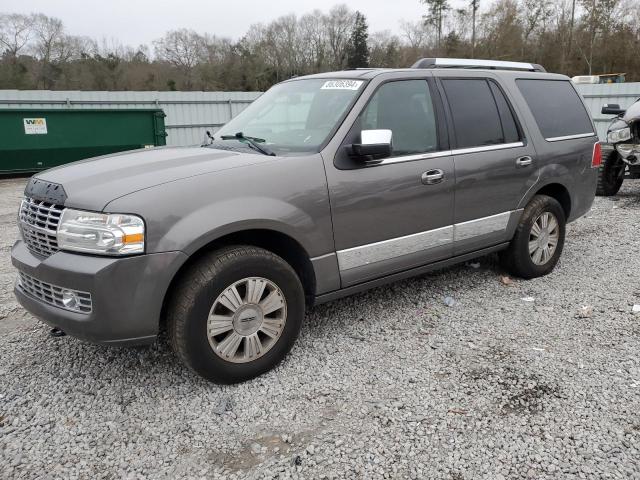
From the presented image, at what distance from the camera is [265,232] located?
10.3ft

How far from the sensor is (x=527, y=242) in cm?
464

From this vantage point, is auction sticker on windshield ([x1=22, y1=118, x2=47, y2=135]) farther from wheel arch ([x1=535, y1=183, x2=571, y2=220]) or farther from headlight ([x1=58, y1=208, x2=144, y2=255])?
wheel arch ([x1=535, y1=183, x2=571, y2=220])

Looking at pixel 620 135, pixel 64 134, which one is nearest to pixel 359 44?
pixel 64 134

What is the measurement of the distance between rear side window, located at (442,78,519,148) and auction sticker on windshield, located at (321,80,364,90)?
2.68ft

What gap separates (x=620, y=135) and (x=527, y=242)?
4.98 metres

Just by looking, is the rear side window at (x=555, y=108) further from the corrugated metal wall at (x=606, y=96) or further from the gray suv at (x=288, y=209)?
the corrugated metal wall at (x=606, y=96)

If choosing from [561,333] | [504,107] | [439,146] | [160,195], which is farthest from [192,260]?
[504,107]

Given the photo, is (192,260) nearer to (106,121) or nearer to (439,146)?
(439,146)

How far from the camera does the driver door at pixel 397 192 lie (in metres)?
3.34

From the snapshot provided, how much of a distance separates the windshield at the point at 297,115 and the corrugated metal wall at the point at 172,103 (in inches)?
499

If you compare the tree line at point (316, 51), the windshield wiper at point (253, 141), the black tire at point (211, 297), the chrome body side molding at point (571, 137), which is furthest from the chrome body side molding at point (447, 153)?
the tree line at point (316, 51)

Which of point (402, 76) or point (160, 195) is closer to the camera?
point (160, 195)

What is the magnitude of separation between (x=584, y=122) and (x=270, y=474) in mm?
4496

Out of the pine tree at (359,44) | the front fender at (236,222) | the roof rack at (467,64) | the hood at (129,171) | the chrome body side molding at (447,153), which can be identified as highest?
the pine tree at (359,44)
